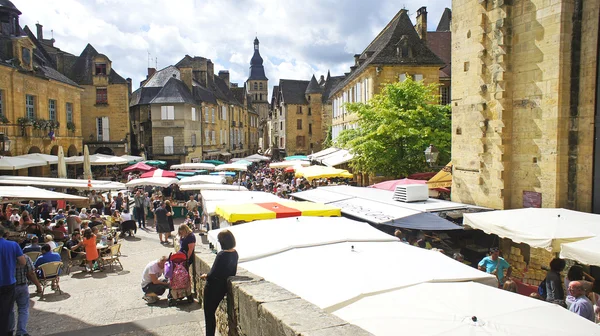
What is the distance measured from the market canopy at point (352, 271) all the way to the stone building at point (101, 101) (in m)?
34.6

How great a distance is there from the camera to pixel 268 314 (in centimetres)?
399

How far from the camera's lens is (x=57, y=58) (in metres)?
35.2

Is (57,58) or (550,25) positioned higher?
(57,58)

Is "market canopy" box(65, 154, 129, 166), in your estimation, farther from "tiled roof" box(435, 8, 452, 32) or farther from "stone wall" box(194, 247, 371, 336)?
"tiled roof" box(435, 8, 452, 32)

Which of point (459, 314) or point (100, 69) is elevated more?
point (100, 69)

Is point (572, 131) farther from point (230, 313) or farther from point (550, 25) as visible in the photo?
point (230, 313)

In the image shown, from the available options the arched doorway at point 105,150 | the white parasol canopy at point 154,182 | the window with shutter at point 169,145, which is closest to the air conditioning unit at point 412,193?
the white parasol canopy at point 154,182

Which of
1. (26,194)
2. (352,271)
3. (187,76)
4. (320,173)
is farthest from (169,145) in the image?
(352,271)

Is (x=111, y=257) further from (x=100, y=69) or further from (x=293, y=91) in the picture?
(x=293, y=91)

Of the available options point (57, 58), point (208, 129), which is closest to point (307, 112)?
point (208, 129)

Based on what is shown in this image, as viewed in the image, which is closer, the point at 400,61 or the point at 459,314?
the point at 459,314

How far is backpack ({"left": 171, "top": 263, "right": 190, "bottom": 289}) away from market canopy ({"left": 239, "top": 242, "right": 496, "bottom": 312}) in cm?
209

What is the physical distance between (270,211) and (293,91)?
53.4m

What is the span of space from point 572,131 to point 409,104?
9.18 meters
